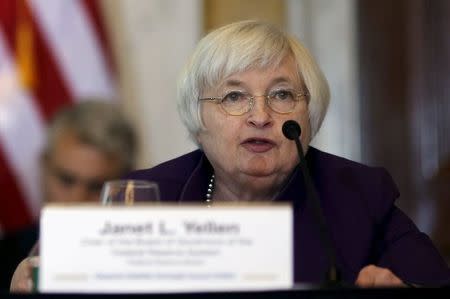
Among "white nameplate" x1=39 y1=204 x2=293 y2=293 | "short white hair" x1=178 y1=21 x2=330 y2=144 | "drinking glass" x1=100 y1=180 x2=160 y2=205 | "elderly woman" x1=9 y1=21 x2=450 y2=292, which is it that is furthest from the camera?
"short white hair" x1=178 y1=21 x2=330 y2=144

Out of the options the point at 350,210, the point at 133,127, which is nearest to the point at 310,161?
the point at 350,210

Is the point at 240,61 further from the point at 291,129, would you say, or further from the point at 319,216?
the point at 319,216

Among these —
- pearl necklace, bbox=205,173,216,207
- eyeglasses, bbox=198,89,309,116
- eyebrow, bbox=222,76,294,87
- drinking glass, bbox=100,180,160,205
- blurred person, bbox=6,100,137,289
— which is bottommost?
blurred person, bbox=6,100,137,289

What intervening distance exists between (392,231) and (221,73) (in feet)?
2.26

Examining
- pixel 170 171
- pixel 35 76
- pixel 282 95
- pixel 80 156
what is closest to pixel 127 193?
pixel 170 171

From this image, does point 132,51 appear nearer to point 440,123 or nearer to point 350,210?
point 440,123

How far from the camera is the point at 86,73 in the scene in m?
5.55

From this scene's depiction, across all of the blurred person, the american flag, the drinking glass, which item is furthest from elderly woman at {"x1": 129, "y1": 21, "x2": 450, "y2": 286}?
the american flag

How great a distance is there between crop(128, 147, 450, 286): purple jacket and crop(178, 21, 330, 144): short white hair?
14cm

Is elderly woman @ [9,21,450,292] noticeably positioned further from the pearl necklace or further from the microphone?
the microphone

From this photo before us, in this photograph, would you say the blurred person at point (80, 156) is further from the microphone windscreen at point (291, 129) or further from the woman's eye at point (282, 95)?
the microphone windscreen at point (291, 129)

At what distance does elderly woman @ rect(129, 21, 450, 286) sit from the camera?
3016 millimetres

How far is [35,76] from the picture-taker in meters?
5.50

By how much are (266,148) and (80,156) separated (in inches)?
77.5
